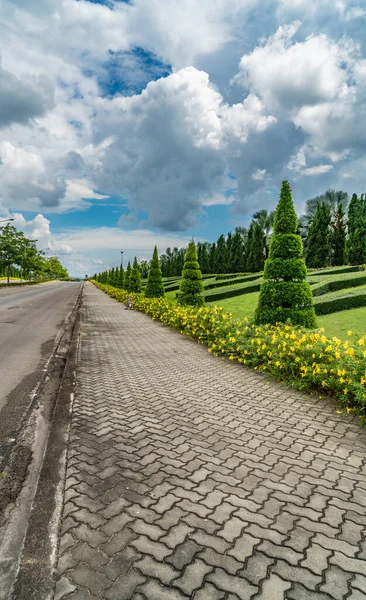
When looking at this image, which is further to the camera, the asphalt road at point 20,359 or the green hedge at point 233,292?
the green hedge at point 233,292

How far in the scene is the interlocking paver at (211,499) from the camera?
7.14 ft

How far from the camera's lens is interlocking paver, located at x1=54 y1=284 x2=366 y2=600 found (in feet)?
7.14

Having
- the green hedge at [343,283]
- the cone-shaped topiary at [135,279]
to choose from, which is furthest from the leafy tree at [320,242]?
the green hedge at [343,283]

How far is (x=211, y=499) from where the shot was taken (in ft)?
9.71

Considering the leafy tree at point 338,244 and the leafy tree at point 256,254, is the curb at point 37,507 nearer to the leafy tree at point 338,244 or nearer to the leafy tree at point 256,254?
the leafy tree at point 338,244

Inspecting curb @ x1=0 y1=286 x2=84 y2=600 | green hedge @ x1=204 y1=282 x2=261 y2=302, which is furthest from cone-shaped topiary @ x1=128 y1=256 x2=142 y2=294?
curb @ x1=0 y1=286 x2=84 y2=600

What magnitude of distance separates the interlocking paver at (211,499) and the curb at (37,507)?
0.37ft

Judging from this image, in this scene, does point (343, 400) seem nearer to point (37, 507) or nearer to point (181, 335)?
point (37, 507)

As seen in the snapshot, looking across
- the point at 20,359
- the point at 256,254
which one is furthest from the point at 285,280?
the point at 256,254

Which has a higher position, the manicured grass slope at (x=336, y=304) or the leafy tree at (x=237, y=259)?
the leafy tree at (x=237, y=259)

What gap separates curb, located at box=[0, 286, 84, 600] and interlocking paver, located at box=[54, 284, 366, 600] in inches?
4.4

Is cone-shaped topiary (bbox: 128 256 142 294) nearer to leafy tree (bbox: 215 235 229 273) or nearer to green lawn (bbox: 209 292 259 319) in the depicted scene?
green lawn (bbox: 209 292 259 319)

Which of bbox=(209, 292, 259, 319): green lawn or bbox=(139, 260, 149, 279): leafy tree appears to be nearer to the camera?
bbox=(209, 292, 259, 319): green lawn

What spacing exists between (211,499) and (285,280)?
8.82 metres
